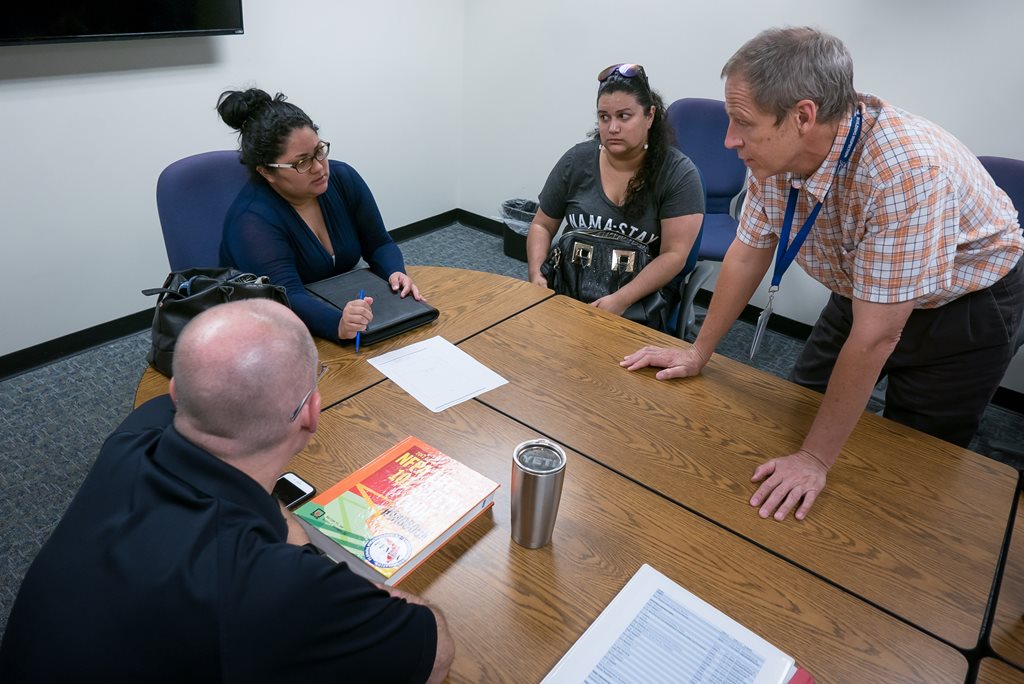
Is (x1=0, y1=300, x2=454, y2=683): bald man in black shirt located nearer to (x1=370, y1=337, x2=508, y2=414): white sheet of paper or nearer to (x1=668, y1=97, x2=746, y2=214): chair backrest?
(x1=370, y1=337, x2=508, y2=414): white sheet of paper

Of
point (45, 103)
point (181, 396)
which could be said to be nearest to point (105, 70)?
point (45, 103)

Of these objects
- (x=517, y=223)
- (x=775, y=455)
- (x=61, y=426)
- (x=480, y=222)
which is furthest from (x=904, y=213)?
(x=480, y=222)

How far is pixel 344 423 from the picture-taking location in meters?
1.30

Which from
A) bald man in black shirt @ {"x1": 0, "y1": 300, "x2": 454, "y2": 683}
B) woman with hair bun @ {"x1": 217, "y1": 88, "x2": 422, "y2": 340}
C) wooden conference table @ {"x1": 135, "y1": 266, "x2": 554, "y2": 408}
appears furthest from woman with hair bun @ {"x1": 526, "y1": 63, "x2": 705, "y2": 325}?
bald man in black shirt @ {"x1": 0, "y1": 300, "x2": 454, "y2": 683}

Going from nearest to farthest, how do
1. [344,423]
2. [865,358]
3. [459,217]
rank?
[865,358]
[344,423]
[459,217]

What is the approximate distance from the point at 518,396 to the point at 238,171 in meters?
1.17

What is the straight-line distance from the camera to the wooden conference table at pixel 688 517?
0.92 meters

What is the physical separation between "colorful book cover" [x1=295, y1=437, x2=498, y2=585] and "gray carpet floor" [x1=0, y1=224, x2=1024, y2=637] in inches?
48.5

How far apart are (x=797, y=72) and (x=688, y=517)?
A: 81 centimetres

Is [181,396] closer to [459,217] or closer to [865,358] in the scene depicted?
[865,358]

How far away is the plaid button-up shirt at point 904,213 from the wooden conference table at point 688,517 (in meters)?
0.35

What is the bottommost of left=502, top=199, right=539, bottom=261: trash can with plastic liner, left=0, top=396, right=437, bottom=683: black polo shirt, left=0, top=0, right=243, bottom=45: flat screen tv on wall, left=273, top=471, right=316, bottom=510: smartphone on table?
left=502, top=199, right=539, bottom=261: trash can with plastic liner

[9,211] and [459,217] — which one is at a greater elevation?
[9,211]

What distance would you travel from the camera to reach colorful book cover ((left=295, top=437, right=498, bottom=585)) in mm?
991
